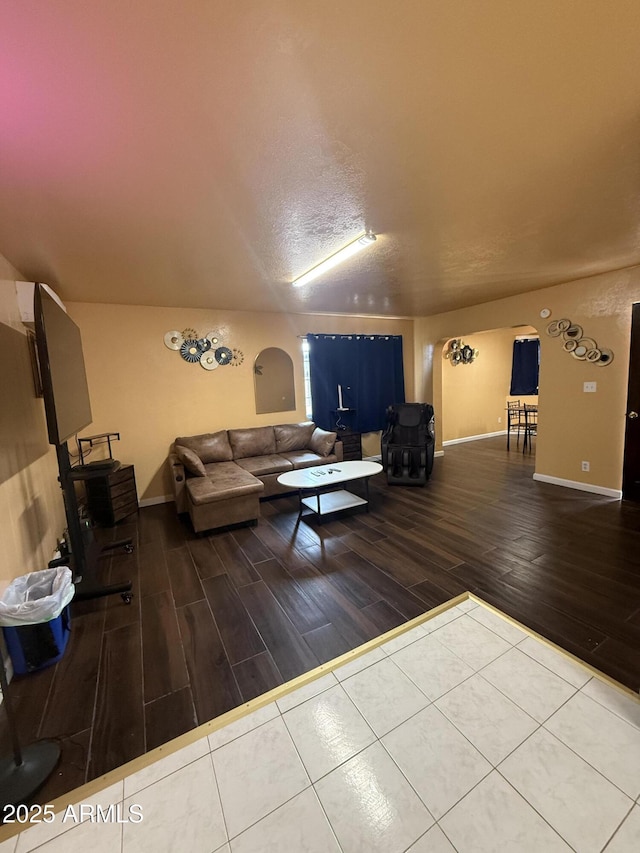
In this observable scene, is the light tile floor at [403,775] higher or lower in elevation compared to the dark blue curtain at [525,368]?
lower

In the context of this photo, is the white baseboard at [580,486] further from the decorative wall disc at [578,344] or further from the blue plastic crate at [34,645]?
the blue plastic crate at [34,645]

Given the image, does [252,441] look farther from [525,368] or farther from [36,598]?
[525,368]

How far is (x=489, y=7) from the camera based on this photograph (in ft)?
3.05

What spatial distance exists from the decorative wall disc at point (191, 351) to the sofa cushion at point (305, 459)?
1.76 meters

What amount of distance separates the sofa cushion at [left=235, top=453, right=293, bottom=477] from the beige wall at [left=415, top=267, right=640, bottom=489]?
11.1 feet

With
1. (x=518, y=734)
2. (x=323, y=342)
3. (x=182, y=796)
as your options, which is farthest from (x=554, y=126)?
(x=323, y=342)

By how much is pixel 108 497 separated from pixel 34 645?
2.02 meters

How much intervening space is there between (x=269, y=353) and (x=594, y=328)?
4031mm

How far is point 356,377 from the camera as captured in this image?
5613 mm

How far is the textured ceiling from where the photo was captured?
37.9 inches

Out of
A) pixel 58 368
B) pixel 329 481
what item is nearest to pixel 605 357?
pixel 329 481

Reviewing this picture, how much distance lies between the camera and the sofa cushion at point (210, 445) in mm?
4348

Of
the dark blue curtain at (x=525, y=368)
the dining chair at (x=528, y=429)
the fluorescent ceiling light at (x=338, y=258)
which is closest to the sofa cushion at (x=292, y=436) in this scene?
the fluorescent ceiling light at (x=338, y=258)

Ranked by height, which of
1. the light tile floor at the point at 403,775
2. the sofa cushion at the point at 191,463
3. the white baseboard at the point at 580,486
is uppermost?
the sofa cushion at the point at 191,463
